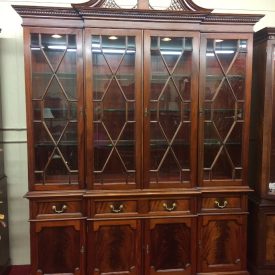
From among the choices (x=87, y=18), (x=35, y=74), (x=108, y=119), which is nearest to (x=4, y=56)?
(x=35, y=74)

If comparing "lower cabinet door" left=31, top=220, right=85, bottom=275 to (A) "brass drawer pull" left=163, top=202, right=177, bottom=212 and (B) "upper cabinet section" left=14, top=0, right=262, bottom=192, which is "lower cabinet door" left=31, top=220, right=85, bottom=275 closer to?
(B) "upper cabinet section" left=14, top=0, right=262, bottom=192

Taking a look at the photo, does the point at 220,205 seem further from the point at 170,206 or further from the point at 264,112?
the point at 264,112

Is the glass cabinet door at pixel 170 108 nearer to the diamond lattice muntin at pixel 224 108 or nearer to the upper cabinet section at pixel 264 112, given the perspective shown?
the diamond lattice muntin at pixel 224 108

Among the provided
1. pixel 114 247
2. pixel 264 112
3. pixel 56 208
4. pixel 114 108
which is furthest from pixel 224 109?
pixel 56 208

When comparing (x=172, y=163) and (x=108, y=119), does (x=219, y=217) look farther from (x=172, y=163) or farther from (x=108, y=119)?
(x=108, y=119)

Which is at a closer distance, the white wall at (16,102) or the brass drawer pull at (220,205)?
the brass drawer pull at (220,205)

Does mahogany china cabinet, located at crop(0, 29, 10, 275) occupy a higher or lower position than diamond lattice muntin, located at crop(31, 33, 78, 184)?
lower

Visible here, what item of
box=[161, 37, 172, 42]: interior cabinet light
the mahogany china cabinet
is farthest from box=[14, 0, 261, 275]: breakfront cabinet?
the mahogany china cabinet

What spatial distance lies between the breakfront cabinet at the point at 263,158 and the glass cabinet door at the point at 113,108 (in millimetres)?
1039

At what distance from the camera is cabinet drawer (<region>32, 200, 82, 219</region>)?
7.61ft

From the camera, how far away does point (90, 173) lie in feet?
7.64

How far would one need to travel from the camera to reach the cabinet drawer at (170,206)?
240 cm

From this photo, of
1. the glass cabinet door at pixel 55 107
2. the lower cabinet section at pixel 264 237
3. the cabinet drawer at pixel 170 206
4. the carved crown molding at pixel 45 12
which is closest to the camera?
the carved crown molding at pixel 45 12

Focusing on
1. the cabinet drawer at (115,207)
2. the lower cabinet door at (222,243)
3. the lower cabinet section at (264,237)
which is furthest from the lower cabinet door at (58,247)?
the lower cabinet section at (264,237)
